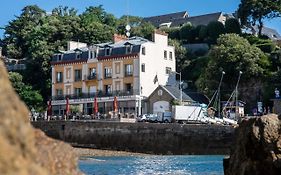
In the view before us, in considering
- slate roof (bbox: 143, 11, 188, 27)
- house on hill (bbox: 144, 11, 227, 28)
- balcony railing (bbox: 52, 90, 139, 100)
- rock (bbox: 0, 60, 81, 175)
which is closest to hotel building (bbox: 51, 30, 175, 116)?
balcony railing (bbox: 52, 90, 139, 100)

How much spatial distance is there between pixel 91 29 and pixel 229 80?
3517 centimetres

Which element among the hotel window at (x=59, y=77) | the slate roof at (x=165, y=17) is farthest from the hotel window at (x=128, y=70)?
the slate roof at (x=165, y=17)

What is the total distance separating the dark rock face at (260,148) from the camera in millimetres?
13227

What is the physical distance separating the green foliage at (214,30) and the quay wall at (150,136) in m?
47.6

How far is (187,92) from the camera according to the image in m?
90.1

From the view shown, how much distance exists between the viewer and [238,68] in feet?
262

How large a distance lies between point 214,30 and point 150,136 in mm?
51928

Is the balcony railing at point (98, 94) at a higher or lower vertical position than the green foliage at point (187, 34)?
lower

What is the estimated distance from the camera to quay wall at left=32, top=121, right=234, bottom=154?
56.8 m

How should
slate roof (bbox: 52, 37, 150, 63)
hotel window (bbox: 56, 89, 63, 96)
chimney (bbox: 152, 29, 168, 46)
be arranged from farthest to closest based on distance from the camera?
hotel window (bbox: 56, 89, 63, 96) → chimney (bbox: 152, 29, 168, 46) → slate roof (bbox: 52, 37, 150, 63)

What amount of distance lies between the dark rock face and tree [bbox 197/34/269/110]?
66.4 m

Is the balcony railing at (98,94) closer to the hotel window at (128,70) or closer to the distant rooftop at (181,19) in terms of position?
the hotel window at (128,70)

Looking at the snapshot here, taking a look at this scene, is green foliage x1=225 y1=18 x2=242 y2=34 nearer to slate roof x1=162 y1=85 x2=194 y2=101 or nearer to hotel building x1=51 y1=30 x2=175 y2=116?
hotel building x1=51 y1=30 x2=175 y2=116

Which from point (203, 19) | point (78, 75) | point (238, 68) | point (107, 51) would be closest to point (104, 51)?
point (107, 51)
